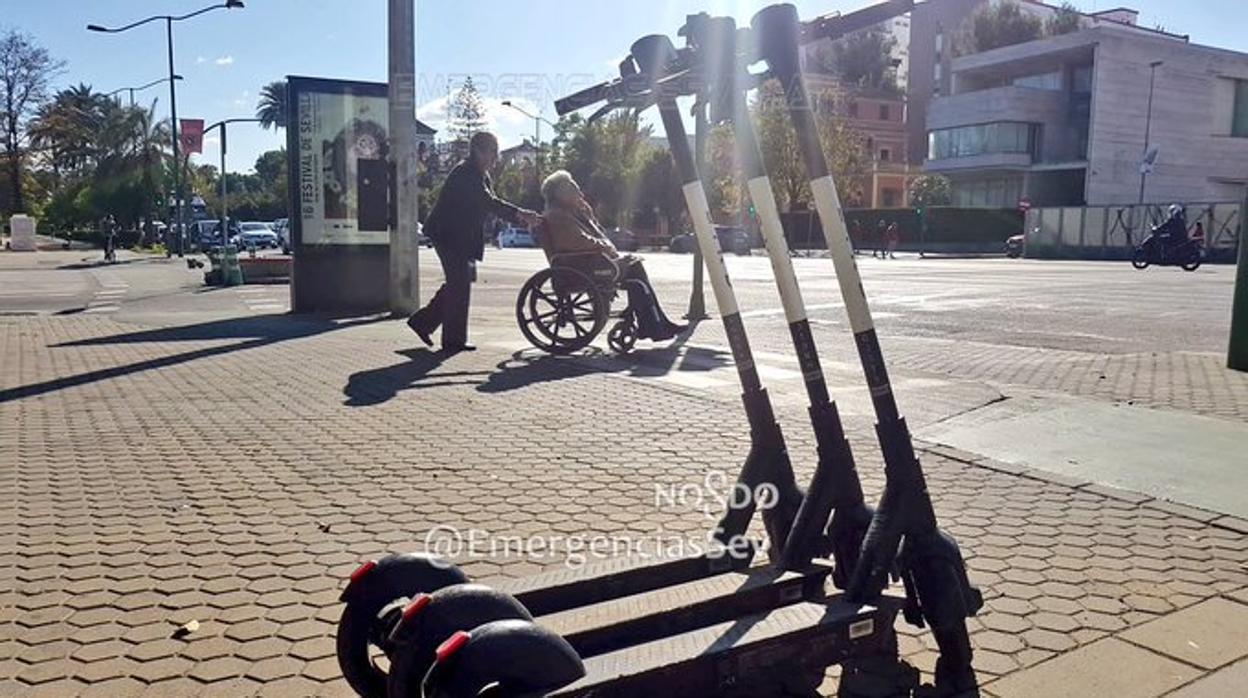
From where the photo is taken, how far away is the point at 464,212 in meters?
9.61

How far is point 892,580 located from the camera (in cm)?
288

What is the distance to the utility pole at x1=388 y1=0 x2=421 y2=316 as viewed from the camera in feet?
43.1

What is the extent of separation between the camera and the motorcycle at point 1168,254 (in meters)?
31.6

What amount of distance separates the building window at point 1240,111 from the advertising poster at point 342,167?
7172cm

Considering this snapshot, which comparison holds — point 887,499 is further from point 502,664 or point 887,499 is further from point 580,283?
point 580,283

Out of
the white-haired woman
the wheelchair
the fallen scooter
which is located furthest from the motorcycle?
the fallen scooter

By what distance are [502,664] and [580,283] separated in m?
7.41

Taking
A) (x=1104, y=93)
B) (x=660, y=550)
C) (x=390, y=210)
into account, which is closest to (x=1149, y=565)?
(x=660, y=550)

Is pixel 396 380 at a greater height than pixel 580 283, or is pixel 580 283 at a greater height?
Answer: pixel 580 283

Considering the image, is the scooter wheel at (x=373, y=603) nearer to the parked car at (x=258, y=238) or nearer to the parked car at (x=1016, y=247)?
the parked car at (x=258, y=238)

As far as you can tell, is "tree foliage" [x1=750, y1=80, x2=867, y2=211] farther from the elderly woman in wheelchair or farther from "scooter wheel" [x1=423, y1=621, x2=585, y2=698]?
"scooter wheel" [x1=423, y1=621, x2=585, y2=698]

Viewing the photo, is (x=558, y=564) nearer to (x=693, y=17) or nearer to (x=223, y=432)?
(x=693, y=17)

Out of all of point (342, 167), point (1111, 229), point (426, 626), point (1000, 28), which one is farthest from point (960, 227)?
point (426, 626)

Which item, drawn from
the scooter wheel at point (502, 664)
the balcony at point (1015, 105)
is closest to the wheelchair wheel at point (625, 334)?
the scooter wheel at point (502, 664)
